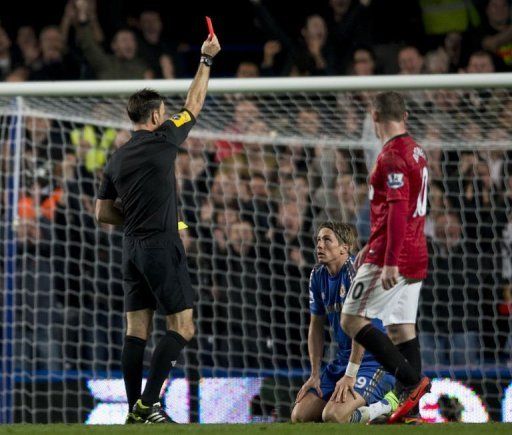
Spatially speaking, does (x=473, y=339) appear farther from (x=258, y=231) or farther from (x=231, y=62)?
(x=231, y=62)

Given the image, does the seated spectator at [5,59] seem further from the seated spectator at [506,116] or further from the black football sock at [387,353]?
the black football sock at [387,353]

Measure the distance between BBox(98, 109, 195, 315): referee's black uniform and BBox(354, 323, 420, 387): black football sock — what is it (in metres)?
0.95

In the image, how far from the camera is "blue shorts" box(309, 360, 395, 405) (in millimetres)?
6531

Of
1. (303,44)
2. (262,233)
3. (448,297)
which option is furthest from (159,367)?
(303,44)

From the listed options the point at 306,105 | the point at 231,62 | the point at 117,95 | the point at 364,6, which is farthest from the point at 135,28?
the point at 117,95

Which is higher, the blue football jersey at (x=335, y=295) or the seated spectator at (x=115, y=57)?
the seated spectator at (x=115, y=57)

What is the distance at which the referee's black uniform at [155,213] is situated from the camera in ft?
19.8

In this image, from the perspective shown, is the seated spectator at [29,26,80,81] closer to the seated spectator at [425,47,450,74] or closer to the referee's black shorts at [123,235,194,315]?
the seated spectator at [425,47,450,74]

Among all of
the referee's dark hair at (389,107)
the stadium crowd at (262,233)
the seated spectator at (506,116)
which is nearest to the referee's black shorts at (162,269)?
the referee's dark hair at (389,107)

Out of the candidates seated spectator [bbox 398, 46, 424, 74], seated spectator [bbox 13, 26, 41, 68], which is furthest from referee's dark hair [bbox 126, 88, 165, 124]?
seated spectator [bbox 13, 26, 41, 68]

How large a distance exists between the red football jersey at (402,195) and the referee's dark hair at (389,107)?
0.11 m

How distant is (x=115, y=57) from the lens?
11.4 meters

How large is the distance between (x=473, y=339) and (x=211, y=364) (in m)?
2.15

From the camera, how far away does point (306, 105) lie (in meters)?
9.80
